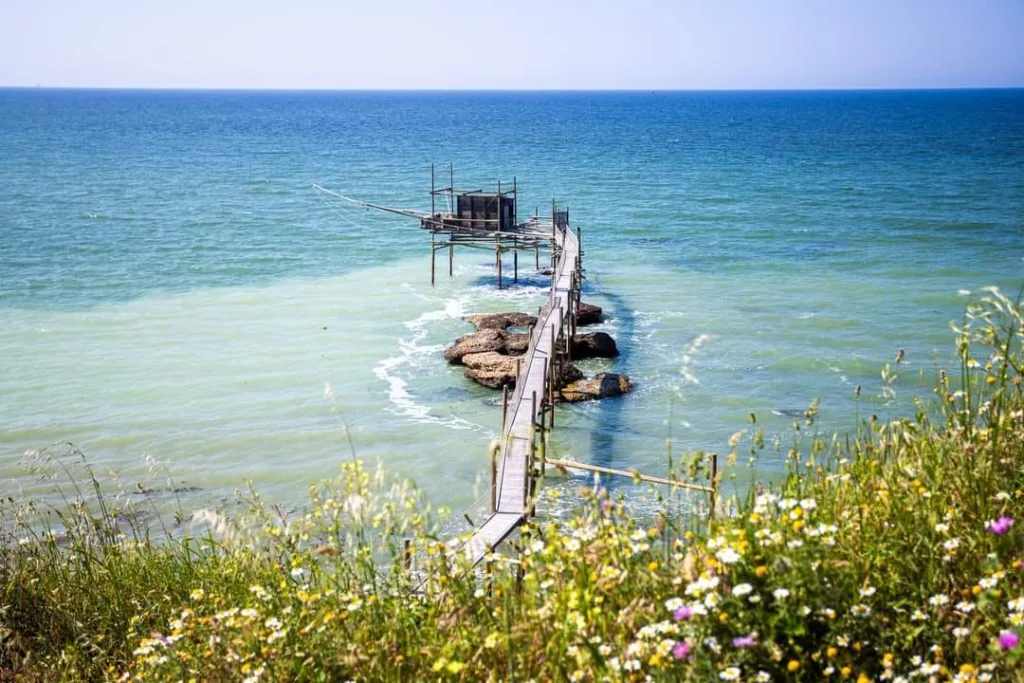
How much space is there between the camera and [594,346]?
23328mm

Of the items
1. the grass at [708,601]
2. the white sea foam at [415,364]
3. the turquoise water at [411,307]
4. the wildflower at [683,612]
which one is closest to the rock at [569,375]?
the turquoise water at [411,307]

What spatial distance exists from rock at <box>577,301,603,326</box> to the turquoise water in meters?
0.86

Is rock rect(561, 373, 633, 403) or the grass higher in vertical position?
the grass

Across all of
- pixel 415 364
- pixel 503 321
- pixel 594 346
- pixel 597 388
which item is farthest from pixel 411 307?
pixel 597 388

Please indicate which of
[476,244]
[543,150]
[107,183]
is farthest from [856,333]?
[543,150]

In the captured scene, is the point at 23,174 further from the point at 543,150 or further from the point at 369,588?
the point at 369,588

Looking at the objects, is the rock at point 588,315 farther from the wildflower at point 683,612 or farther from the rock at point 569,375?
the wildflower at point 683,612

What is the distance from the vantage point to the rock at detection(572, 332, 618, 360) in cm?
2334

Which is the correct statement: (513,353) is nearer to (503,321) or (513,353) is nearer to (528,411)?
(503,321)

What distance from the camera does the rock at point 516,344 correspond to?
23.0m

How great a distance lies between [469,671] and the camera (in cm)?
416

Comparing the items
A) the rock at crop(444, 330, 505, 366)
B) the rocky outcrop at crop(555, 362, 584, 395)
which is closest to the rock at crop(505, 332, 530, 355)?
the rock at crop(444, 330, 505, 366)

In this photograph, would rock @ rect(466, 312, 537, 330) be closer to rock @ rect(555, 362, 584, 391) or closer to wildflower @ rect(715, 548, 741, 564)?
rock @ rect(555, 362, 584, 391)

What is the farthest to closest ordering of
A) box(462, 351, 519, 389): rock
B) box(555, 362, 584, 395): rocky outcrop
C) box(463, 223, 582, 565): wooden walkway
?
1. box(462, 351, 519, 389): rock
2. box(555, 362, 584, 395): rocky outcrop
3. box(463, 223, 582, 565): wooden walkway
